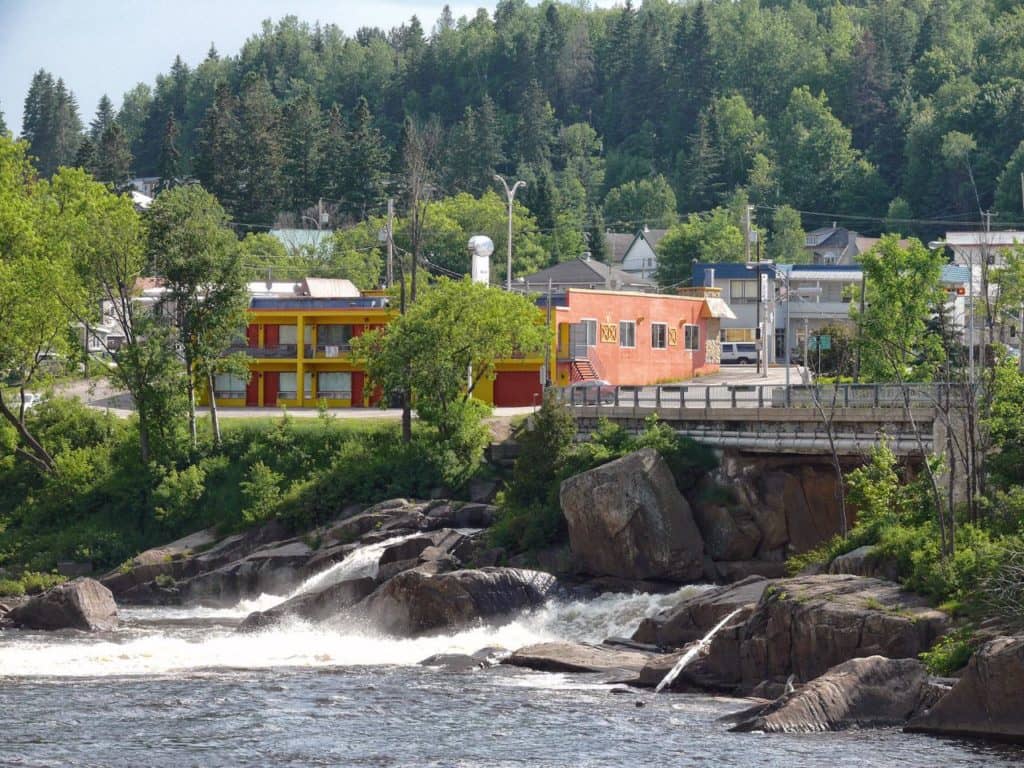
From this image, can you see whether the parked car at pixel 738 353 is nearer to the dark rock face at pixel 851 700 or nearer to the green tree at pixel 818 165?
the green tree at pixel 818 165

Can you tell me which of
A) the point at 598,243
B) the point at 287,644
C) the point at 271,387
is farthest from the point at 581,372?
the point at 598,243

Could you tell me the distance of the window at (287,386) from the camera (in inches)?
3474

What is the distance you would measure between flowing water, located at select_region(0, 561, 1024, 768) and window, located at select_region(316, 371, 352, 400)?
132ft

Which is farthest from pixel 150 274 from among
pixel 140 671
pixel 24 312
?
pixel 140 671

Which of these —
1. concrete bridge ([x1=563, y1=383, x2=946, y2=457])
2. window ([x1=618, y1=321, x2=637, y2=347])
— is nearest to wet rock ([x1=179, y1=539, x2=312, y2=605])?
concrete bridge ([x1=563, y1=383, x2=946, y2=457])

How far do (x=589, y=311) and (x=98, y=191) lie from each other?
2347 cm

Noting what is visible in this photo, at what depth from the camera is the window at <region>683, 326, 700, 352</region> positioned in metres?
89.6

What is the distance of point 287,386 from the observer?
88.4m

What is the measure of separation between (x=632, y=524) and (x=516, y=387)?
3004cm

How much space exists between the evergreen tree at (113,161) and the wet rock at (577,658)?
121277mm

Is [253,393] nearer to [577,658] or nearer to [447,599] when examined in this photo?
[447,599]

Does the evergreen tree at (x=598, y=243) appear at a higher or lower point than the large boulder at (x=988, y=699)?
higher

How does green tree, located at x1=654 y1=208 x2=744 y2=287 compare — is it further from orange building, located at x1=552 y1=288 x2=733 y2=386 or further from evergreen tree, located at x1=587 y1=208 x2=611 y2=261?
orange building, located at x1=552 y1=288 x2=733 y2=386

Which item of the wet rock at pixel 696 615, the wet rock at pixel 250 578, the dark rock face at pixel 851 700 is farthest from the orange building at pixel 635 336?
Result: the dark rock face at pixel 851 700
